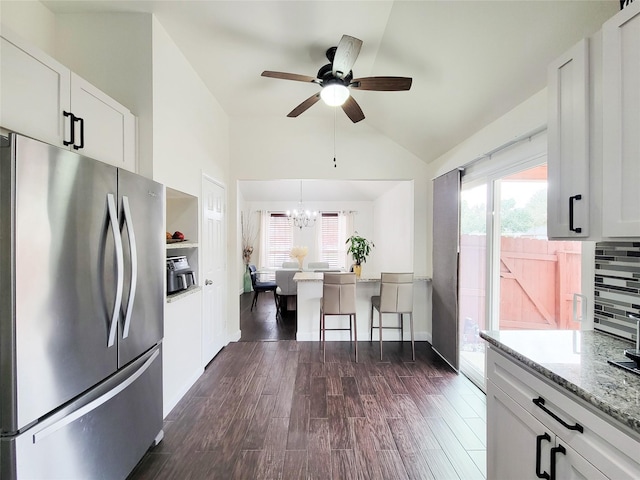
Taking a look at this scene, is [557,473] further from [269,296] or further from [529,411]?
[269,296]

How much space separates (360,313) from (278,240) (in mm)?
4406

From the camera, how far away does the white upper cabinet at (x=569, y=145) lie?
→ 3.84ft

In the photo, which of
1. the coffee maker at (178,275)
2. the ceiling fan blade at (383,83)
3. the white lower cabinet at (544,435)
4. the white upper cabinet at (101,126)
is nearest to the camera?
the white lower cabinet at (544,435)

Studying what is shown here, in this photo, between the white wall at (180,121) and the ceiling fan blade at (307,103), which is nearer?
the white wall at (180,121)

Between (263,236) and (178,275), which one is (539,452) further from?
(263,236)

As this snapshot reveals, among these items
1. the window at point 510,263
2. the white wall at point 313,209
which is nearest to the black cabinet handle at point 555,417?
the window at point 510,263

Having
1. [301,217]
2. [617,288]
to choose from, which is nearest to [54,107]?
[617,288]

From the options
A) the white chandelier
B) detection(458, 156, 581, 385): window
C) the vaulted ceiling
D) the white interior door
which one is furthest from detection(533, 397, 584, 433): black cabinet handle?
the white chandelier

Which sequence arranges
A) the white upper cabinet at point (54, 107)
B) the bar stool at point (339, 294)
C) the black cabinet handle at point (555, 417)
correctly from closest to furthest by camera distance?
1. the black cabinet handle at point (555, 417)
2. the white upper cabinet at point (54, 107)
3. the bar stool at point (339, 294)

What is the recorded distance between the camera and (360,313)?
3.86 metres

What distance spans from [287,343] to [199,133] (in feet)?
9.22

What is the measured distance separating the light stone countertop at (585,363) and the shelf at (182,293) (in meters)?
2.22

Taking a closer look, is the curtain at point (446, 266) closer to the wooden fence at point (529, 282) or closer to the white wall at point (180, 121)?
the wooden fence at point (529, 282)

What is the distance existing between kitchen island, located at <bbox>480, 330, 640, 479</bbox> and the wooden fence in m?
0.54
